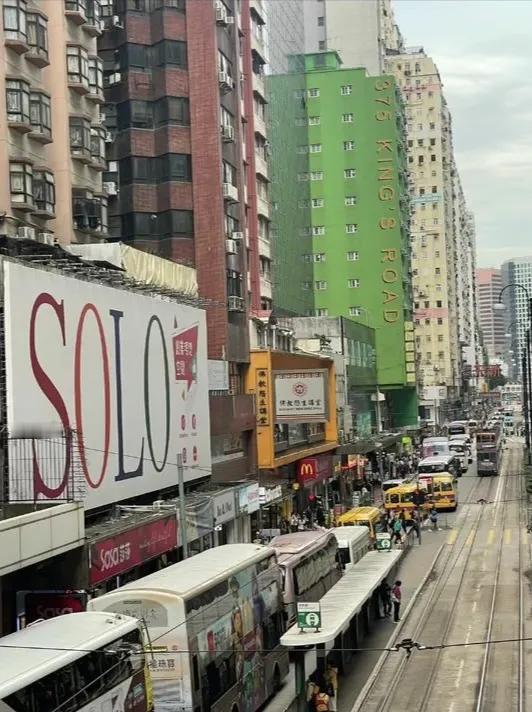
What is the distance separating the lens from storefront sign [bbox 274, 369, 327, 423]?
151 feet

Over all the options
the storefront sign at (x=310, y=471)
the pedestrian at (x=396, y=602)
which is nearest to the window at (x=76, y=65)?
the pedestrian at (x=396, y=602)

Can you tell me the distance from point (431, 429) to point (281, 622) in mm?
96183

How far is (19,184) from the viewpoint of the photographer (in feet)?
112

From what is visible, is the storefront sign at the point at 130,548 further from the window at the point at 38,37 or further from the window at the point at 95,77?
the window at the point at 95,77

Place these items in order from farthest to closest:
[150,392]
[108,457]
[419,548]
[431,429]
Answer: [431,429], [419,548], [150,392], [108,457]

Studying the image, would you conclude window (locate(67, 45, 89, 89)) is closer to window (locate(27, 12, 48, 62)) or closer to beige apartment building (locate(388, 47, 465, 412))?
window (locate(27, 12, 48, 62))

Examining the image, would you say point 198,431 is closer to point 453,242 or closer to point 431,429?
point 431,429

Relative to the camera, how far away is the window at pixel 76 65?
38812 millimetres

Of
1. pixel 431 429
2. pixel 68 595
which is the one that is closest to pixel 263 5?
pixel 68 595

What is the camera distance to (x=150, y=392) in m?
31.9

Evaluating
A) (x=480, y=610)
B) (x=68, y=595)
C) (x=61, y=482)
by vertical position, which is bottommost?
(x=480, y=610)

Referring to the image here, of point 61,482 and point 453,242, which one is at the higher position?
point 453,242

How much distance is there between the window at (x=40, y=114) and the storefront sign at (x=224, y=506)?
45.6 ft

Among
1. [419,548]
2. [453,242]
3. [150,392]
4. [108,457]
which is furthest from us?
[453,242]
